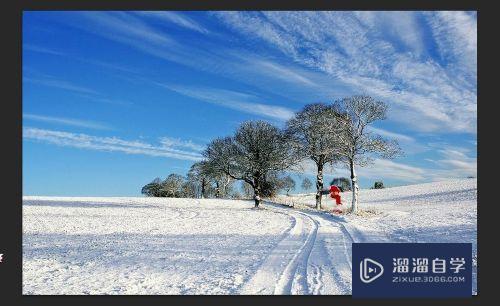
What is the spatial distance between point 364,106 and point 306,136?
9036mm

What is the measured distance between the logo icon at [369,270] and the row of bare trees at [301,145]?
23050mm

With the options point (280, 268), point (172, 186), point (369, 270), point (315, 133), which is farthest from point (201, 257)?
point (172, 186)

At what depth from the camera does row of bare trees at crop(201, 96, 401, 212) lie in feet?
100

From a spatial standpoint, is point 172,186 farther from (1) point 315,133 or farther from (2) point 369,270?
(2) point 369,270

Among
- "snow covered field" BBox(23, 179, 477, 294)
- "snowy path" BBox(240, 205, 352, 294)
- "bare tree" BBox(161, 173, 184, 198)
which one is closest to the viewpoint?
"snowy path" BBox(240, 205, 352, 294)

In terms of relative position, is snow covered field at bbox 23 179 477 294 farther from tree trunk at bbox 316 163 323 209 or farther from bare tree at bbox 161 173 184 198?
bare tree at bbox 161 173 184 198

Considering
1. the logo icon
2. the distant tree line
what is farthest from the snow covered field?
the distant tree line

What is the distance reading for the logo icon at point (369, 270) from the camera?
7.90m

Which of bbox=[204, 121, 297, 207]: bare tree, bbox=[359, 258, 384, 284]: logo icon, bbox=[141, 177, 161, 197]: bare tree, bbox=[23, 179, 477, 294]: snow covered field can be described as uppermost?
bbox=[204, 121, 297, 207]: bare tree

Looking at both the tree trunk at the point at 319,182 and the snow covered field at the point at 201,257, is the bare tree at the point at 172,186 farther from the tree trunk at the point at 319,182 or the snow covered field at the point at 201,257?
the snow covered field at the point at 201,257

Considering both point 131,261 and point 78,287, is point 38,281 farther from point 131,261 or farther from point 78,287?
point 131,261

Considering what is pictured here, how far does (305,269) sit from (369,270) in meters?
2.02

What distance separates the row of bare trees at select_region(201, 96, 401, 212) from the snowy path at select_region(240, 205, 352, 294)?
1753cm

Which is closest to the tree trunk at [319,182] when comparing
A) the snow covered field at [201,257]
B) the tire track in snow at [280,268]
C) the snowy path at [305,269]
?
the snow covered field at [201,257]
